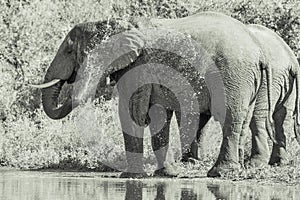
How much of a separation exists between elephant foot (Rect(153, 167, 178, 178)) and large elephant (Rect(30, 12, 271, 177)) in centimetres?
22

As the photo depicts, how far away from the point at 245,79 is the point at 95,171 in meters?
2.48

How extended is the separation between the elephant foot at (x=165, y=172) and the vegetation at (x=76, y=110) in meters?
0.15

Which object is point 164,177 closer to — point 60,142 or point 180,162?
point 180,162

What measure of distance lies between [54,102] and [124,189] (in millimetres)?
2343

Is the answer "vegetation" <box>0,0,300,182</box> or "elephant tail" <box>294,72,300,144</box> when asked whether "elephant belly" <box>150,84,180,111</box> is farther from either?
"elephant tail" <box>294,72,300,144</box>

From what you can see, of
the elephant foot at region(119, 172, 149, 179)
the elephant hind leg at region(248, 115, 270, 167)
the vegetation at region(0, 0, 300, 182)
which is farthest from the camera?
the vegetation at region(0, 0, 300, 182)

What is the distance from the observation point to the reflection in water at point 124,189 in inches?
438

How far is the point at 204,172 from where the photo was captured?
14.0 meters

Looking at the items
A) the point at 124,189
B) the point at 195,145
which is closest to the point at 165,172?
the point at 195,145

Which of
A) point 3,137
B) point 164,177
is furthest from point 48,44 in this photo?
point 164,177

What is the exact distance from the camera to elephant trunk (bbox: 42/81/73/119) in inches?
544

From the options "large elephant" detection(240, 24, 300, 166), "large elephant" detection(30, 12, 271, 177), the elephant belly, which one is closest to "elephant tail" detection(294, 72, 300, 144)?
"large elephant" detection(240, 24, 300, 166)

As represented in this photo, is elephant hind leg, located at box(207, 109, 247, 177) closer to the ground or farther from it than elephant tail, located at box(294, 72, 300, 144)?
closer to the ground

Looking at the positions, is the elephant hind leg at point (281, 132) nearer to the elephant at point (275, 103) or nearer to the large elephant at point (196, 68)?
the elephant at point (275, 103)
